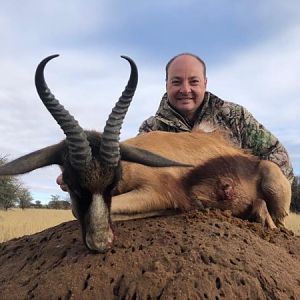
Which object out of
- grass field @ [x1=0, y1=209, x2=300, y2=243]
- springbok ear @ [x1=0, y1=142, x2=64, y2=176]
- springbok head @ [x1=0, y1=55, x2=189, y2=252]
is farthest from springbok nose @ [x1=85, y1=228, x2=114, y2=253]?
grass field @ [x1=0, y1=209, x2=300, y2=243]

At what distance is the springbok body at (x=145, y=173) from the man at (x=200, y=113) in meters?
1.42

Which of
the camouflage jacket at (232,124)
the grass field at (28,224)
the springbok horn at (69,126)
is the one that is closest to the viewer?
the springbok horn at (69,126)

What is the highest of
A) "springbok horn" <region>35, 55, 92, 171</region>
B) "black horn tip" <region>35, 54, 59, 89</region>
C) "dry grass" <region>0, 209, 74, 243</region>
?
"black horn tip" <region>35, 54, 59, 89</region>

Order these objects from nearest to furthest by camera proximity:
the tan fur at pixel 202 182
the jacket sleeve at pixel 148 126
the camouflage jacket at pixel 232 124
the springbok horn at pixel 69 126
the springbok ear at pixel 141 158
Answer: the springbok horn at pixel 69 126, the springbok ear at pixel 141 158, the tan fur at pixel 202 182, the camouflage jacket at pixel 232 124, the jacket sleeve at pixel 148 126

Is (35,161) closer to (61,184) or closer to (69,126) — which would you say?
(69,126)

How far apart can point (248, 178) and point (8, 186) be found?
26.8 metres

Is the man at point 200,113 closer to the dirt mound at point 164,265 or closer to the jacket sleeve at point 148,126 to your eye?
the jacket sleeve at point 148,126

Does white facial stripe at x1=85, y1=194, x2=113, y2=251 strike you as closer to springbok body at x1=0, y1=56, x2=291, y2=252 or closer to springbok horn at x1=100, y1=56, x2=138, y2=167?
springbok body at x1=0, y1=56, x2=291, y2=252

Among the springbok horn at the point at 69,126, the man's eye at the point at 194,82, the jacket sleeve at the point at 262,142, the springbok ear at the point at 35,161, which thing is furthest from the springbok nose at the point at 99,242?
the man's eye at the point at 194,82

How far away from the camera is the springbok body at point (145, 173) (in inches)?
170

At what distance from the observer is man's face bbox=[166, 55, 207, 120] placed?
7.93 meters

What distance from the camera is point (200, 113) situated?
805 centimetres

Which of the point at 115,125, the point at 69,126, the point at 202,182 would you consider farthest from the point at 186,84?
the point at 69,126

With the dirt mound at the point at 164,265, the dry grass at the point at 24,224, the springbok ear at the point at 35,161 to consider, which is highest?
the springbok ear at the point at 35,161
